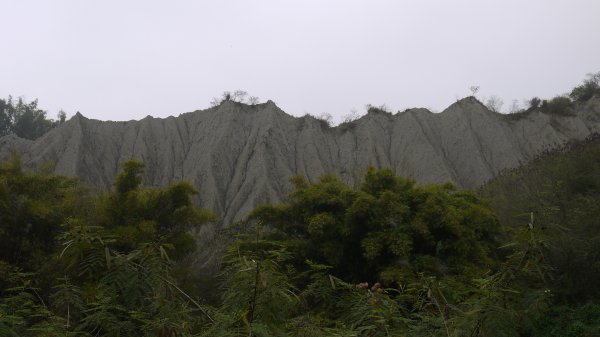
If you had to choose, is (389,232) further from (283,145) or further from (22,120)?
(22,120)

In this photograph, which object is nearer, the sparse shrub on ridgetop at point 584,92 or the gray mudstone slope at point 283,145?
the gray mudstone slope at point 283,145

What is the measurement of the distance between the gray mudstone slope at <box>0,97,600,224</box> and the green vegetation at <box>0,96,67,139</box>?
60.5ft

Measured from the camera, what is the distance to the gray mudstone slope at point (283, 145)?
113ft

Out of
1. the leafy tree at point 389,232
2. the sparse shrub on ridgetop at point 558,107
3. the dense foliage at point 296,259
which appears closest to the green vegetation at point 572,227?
the dense foliage at point 296,259

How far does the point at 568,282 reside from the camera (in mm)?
14148

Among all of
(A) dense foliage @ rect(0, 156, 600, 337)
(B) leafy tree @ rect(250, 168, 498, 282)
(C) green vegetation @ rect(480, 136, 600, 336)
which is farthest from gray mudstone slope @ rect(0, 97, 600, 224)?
(B) leafy tree @ rect(250, 168, 498, 282)

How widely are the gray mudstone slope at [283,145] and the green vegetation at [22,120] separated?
60.5 feet

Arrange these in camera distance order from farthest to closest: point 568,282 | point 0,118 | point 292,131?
1. point 0,118
2. point 292,131
3. point 568,282

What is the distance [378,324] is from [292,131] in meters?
36.8

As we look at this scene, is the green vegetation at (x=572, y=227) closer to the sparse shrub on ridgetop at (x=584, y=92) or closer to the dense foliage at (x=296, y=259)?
the dense foliage at (x=296, y=259)

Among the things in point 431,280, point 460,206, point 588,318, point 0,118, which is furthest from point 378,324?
point 0,118

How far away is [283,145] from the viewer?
37.3m

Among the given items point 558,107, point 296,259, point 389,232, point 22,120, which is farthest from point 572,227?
point 22,120

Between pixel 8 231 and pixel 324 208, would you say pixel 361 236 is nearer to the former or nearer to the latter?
pixel 324 208
